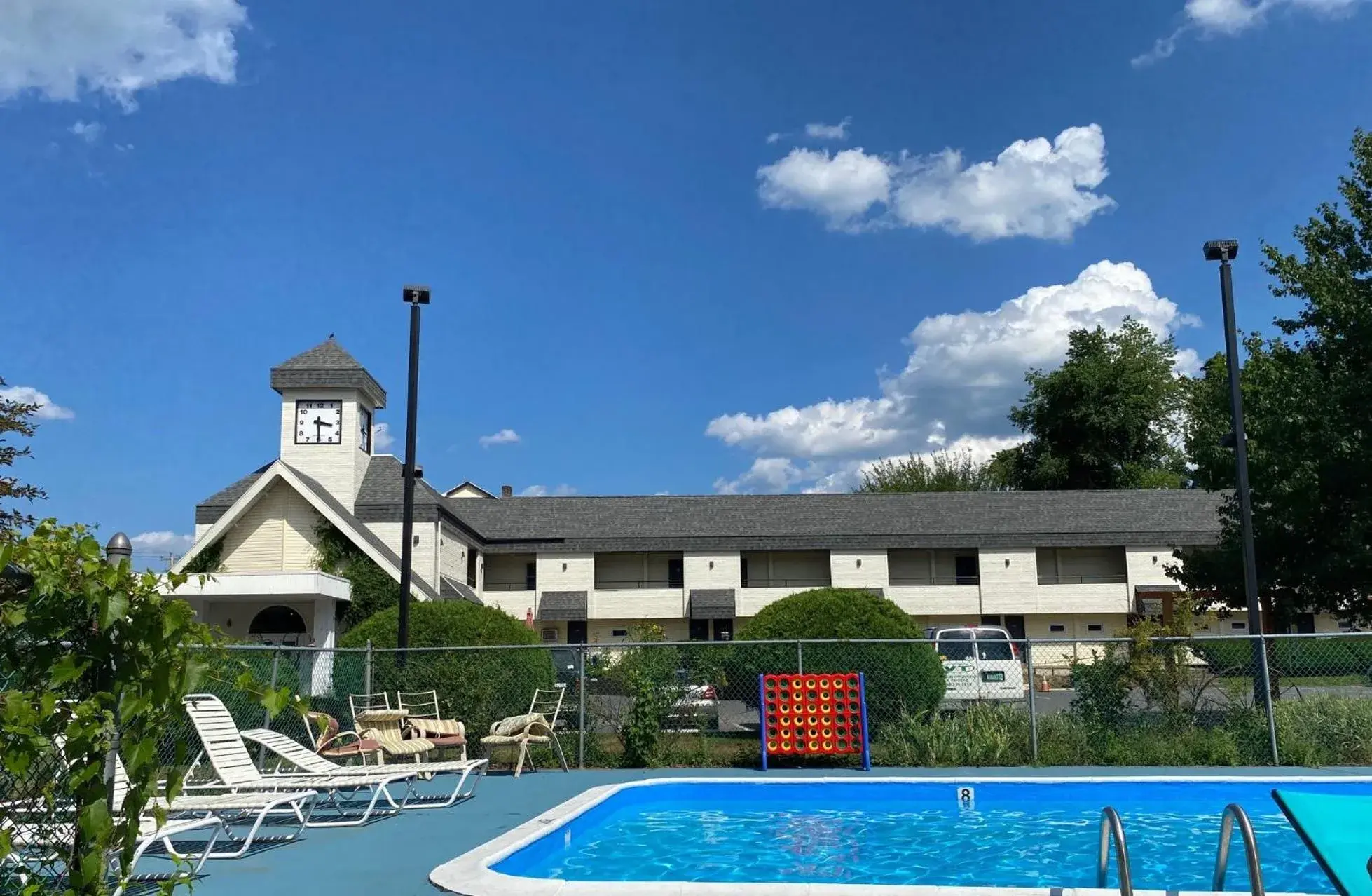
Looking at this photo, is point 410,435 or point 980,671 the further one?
point 980,671

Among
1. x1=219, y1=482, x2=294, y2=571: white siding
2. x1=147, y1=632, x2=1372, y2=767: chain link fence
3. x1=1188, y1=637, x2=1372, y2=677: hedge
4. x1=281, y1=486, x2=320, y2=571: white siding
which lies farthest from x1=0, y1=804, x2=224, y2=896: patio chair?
x1=219, y1=482, x2=294, y2=571: white siding

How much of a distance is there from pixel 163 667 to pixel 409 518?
42.9 feet

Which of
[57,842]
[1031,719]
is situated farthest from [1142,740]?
[57,842]

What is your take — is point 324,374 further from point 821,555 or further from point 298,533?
point 821,555

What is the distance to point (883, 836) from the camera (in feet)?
34.5

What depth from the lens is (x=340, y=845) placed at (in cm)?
896

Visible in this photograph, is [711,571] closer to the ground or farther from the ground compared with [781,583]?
farther from the ground

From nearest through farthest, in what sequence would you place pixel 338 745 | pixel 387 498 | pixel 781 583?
pixel 338 745, pixel 387 498, pixel 781 583

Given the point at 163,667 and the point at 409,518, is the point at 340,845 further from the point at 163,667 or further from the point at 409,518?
the point at 409,518

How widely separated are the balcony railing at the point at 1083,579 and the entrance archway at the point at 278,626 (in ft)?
84.9

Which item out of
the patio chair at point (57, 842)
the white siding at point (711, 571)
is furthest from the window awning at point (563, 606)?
the patio chair at point (57, 842)

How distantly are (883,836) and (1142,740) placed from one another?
17.3ft

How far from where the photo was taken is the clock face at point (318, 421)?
3155 cm

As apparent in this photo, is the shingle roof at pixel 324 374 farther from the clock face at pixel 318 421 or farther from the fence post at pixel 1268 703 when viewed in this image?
the fence post at pixel 1268 703
